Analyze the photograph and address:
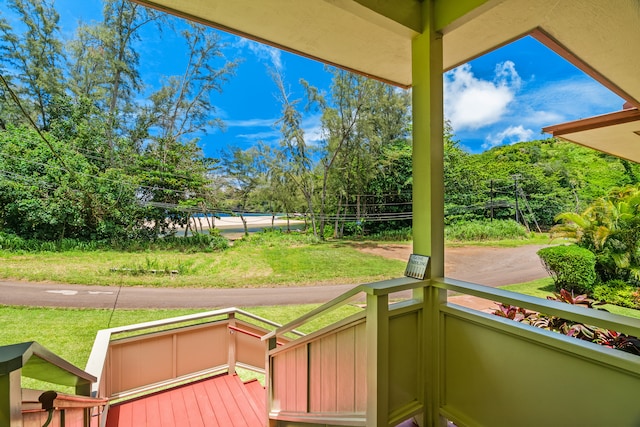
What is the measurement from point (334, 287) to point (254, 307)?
1733 millimetres

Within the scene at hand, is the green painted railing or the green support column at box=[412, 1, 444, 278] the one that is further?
the green support column at box=[412, 1, 444, 278]

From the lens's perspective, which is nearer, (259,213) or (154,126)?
(154,126)

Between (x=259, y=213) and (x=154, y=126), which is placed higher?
(x=154, y=126)

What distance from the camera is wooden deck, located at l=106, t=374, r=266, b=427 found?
2.29m

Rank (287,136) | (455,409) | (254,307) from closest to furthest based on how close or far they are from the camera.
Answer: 1. (455,409)
2. (254,307)
3. (287,136)

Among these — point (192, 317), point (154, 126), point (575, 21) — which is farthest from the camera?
point (154, 126)

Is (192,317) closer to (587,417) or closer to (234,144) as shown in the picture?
(587,417)

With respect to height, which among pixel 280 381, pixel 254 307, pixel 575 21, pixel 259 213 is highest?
pixel 575 21

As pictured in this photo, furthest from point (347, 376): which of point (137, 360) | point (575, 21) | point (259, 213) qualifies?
point (259, 213)

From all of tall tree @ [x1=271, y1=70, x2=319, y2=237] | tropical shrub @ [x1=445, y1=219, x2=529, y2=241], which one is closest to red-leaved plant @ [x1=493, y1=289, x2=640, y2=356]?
tropical shrub @ [x1=445, y1=219, x2=529, y2=241]

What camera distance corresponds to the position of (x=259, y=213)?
636 centimetres

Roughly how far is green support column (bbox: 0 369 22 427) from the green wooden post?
0.98 meters

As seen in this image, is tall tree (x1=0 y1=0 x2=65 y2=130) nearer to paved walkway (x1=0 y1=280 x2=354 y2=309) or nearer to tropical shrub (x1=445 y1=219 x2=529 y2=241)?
paved walkway (x1=0 y1=280 x2=354 y2=309)

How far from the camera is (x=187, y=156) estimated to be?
5.55 meters
